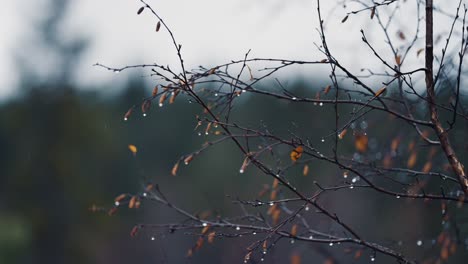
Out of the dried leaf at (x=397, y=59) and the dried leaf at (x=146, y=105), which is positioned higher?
the dried leaf at (x=397, y=59)

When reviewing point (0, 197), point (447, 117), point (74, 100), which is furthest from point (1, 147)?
point (447, 117)

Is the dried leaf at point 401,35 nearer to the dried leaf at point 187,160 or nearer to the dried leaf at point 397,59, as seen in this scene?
the dried leaf at point 397,59

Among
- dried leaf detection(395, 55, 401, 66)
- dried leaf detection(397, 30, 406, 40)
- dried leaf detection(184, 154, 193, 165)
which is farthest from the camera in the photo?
dried leaf detection(397, 30, 406, 40)

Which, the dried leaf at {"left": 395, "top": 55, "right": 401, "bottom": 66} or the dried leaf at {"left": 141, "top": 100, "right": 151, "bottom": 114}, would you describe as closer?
the dried leaf at {"left": 141, "top": 100, "right": 151, "bottom": 114}

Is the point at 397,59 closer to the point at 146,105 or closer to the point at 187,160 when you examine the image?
the point at 187,160

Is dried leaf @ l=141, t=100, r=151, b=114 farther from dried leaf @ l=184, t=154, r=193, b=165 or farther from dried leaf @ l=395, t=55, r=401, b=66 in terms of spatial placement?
dried leaf @ l=395, t=55, r=401, b=66

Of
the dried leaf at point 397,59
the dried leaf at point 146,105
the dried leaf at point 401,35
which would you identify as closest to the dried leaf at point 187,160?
the dried leaf at point 146,105

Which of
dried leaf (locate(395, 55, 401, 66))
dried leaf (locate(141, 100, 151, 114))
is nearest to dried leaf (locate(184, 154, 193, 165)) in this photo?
dried leaf (locate(141, 100, 151, 114))

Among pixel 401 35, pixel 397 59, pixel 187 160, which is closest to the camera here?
pixel 187 160

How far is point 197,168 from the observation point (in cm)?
2322

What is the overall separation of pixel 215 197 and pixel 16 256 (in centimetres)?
669

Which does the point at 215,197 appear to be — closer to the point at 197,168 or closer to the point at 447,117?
the point at 197,168

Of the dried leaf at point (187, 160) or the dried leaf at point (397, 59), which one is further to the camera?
the dried leaf at point (397, 59)

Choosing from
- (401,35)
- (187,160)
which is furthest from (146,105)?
(401,35)
